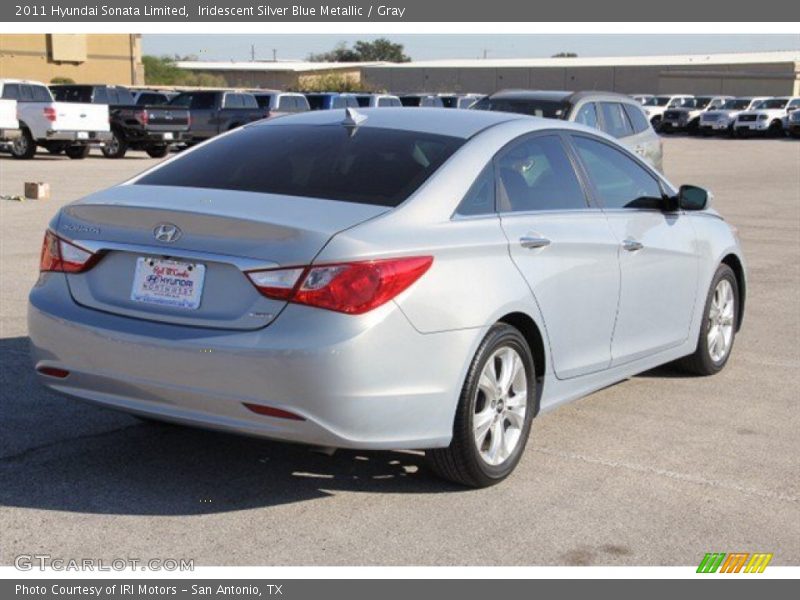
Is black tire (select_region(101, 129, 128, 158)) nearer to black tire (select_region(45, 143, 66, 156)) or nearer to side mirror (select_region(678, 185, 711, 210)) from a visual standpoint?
black tire (select_region(45, 143, 66, 156))

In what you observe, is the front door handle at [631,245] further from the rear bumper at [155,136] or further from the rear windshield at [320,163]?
the rear bumper at [155,136]

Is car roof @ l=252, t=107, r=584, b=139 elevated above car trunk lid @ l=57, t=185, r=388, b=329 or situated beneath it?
elevated above

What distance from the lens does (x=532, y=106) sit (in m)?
15.7

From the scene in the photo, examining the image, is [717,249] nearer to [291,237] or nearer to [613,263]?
[613,263]

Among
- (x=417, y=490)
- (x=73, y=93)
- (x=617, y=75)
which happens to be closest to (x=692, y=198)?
(x=417, y=490)

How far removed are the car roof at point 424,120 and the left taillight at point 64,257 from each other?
143 cm

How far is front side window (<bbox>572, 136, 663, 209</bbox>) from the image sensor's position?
6.96 meters

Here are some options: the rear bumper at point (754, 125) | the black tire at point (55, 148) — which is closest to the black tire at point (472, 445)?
the black tire at point (55, 148)

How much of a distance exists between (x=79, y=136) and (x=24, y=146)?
1.30 meters

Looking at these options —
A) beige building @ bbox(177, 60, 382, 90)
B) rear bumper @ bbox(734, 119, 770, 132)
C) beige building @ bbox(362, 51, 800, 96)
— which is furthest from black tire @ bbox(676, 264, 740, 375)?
beige building @ bbox(177, 60, 382, 90)

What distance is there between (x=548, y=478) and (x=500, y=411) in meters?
0.42

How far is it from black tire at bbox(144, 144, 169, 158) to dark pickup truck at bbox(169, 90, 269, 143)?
1.09 metres

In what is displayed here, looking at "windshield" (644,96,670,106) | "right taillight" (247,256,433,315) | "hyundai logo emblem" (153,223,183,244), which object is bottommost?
"windshield" (644,96,670,106)

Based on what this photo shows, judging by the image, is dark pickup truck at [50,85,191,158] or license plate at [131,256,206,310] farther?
dark pickup truck at [50,85,191,158]
